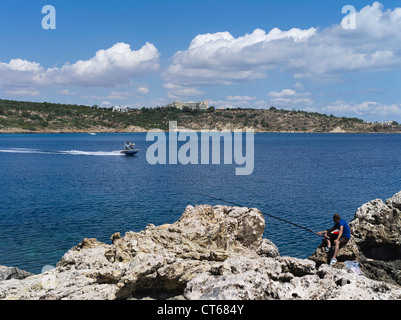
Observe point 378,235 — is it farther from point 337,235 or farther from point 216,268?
point 216,268

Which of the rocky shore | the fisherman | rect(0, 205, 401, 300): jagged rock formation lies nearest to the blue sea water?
the rocky shore

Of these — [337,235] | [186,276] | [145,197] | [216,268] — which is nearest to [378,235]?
[337,235]

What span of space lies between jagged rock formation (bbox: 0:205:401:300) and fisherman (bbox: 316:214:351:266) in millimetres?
2737

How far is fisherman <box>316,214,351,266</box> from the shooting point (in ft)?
40.8

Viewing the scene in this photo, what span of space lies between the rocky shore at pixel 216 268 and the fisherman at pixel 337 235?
0.37 m

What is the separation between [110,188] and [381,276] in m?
32.1

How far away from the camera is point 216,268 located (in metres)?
9.18

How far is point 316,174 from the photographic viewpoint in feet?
Result: 175

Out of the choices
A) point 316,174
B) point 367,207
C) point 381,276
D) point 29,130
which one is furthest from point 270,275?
point 29,130

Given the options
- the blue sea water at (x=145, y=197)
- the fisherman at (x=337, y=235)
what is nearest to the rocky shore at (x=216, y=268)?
the fisherman at (x=337, y=235)

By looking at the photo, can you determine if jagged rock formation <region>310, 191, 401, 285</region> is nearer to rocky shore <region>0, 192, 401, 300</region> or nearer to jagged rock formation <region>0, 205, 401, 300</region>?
rocky shore <region>0, 192, 401, 300</region>

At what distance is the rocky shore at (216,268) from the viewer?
800cm

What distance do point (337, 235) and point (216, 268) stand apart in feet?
18.2
